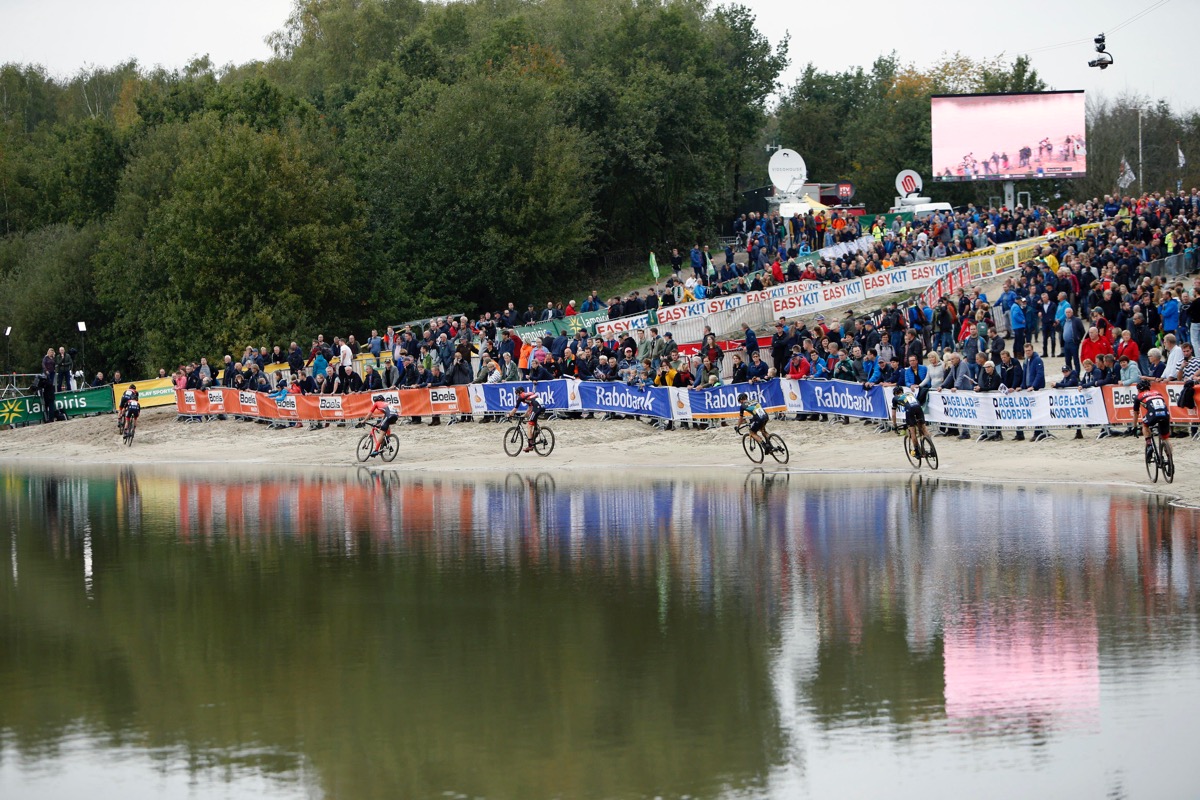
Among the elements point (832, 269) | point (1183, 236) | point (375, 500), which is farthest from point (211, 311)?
point (1183, 236)

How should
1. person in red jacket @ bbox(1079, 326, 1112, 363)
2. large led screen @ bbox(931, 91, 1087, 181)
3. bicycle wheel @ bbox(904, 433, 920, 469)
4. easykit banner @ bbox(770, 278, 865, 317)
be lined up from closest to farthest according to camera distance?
bicycle wheel @ bbox(904, 433, 920, 469) → person in red jacket @ bbox(1079, 326, 1112, 363) → easykit banner @ bbox(770, 278, 865, 317) → large led screen @ bbox(931, 91, 1087, 181)

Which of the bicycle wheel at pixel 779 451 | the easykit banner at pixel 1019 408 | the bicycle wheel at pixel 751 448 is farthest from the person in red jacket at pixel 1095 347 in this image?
the bicycle wheel at pixel 751 448

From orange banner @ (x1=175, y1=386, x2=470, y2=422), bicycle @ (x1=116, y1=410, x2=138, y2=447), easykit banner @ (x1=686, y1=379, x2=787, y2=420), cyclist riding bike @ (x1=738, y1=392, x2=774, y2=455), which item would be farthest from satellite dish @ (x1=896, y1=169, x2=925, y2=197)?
bicycle @ (x1=116, y1=410, x2=138, y2=447)

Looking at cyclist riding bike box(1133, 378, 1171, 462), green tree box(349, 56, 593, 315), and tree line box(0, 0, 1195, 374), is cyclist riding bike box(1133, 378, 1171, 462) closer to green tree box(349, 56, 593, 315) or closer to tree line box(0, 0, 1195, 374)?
tree line box(0, 0, 1195, 374)

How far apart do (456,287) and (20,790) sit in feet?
190

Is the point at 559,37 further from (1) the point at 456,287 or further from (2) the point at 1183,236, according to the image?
(2) the point at 1183,236

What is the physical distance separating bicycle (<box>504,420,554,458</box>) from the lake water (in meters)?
10.5

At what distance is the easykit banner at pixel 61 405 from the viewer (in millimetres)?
46719

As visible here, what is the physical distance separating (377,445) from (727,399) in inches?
355

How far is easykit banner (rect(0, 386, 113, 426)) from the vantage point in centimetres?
4672

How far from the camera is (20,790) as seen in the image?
942 centimetres

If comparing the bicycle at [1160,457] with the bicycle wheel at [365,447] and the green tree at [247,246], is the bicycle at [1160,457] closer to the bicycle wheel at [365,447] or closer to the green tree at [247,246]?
the bicycle wheel at [365,447]

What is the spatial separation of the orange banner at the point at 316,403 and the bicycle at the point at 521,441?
5.27 m

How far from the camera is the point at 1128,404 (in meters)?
26.0
